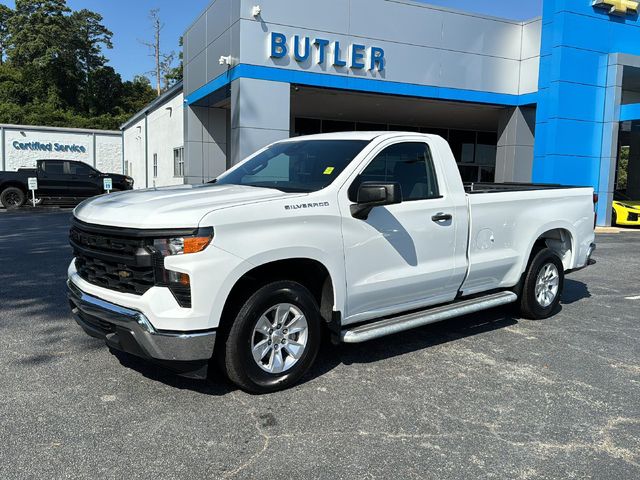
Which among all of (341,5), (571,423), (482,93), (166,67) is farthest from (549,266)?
(166,67)

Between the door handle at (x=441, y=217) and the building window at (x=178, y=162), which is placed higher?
the building window at (x=178, y=162)

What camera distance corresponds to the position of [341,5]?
1539 cm

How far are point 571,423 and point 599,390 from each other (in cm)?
74

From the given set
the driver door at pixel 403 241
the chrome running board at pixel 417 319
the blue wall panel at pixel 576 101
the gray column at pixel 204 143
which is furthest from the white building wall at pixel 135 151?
the chrome running board at pixel 417 319

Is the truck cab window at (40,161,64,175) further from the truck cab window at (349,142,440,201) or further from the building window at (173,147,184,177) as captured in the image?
the truck cab window at (349,142,440,201)

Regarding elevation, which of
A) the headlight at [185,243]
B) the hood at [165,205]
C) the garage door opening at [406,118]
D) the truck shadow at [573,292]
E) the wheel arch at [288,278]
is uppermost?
the garage door opening at [406,118]

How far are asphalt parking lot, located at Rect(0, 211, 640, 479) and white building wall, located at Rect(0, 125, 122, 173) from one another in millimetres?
30538

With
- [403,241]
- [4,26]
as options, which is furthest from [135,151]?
[4,26]

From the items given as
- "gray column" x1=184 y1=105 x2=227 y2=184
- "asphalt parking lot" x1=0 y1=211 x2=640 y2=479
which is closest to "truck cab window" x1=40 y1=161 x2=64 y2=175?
"gray column" x1=184 y1=105 x2=227 y2=184

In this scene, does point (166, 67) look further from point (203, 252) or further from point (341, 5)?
point (203, 252)

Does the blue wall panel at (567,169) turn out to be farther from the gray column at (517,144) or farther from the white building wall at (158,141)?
the white building wall at (158,141)

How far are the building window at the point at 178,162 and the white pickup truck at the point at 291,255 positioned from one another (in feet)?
57.5

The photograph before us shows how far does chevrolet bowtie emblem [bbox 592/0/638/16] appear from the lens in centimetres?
1681

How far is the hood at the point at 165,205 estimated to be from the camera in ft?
11.8
